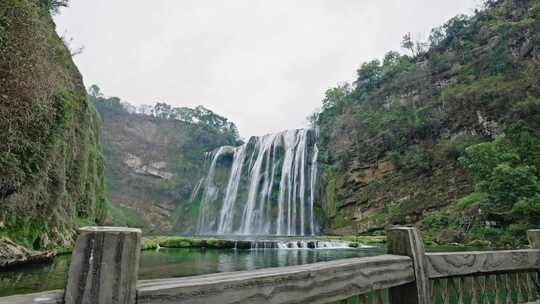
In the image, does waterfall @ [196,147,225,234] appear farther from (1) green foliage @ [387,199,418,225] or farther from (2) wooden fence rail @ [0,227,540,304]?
(2) wooden fence rail @ [0,227,540,304]

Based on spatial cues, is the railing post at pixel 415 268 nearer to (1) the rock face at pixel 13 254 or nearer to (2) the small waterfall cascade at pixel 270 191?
(1) the rock face at pixel 13 254

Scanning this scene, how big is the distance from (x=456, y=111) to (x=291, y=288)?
92.9ft

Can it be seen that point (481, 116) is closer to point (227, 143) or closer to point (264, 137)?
point (264, 137)

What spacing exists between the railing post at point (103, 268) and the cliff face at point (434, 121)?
19.2 m

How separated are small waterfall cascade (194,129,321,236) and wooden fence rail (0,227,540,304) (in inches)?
1041

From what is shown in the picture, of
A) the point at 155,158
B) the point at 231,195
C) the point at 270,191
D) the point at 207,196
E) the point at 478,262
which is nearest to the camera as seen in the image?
the point at 478,262

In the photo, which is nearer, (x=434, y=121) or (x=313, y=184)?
(x=434, y=121)

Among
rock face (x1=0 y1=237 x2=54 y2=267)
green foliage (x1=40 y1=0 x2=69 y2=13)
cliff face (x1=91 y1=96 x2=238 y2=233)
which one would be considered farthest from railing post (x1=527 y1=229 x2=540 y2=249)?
cliff face (x1=91 y1=96 x2=238 y2=233)

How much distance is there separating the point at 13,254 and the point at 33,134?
2764 mm

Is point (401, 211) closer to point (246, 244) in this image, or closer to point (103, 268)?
point (246, 244)

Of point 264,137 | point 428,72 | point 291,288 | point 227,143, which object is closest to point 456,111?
point 428,72

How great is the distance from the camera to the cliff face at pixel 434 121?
22500 millimetres

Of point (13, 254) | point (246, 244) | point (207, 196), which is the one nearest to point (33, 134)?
point (13, 254)

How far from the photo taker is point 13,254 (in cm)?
743
